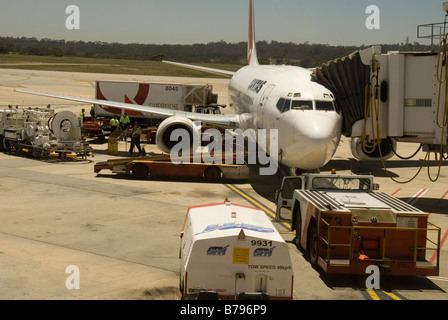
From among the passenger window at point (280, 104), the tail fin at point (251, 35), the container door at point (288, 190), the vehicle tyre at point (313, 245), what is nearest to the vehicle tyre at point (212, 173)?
the passenger window at point (280, 104)

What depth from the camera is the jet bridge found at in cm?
2434

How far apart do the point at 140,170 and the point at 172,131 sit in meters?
4.59

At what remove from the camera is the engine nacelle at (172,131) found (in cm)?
3400

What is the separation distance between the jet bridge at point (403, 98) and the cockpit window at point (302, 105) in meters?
1.64

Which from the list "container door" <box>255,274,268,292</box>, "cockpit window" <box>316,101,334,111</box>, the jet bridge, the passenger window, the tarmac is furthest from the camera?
the passenger window

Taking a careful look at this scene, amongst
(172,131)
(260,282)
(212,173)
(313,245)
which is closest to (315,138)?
(313,245)

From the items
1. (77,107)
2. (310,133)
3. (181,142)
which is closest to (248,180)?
(181,142)

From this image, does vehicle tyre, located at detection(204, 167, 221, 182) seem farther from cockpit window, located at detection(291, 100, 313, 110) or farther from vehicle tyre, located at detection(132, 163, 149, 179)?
cockpit window, located at detection(291, 100, 313, 110)

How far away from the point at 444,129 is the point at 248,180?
34.4 ft

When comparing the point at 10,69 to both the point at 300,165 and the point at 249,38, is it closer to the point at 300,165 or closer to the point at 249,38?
the point at 249,38

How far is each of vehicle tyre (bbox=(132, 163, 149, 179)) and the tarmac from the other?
0.56 metres

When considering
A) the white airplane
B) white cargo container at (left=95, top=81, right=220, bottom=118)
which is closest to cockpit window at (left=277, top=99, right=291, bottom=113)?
the white airplane

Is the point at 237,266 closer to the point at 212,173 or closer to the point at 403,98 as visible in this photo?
the point at 403,98

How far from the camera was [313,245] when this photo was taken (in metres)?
17.3
